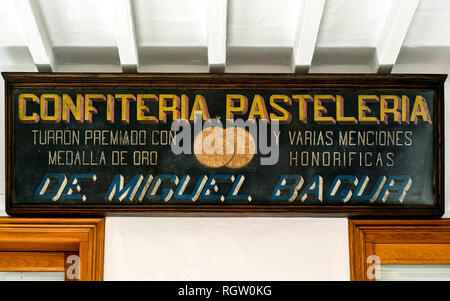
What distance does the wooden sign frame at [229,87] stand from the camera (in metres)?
2.86

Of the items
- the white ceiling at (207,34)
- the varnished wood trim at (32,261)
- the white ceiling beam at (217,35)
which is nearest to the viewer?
the white ceiling beam at (217,35)

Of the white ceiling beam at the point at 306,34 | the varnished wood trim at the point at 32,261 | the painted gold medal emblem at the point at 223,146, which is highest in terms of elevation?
the white ceiling beam at the point at 306,34

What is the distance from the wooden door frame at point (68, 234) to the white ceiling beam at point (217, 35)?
1.15 metres

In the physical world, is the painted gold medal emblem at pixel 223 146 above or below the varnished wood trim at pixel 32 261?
above

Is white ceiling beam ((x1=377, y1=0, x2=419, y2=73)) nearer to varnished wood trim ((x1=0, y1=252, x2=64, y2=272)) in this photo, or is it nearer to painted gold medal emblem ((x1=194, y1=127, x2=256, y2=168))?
painted gold medal emblem ((x1=194, y1=127, x2=256, y2=168))

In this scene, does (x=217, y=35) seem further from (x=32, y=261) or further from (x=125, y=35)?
(x=32, y=261)

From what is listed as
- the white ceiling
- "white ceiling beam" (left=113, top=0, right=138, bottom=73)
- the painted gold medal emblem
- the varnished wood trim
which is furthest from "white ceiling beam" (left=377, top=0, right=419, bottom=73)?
the varnished wood trim

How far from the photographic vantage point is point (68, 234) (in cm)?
292

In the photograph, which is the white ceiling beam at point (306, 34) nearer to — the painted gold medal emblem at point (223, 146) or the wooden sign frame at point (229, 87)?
the wooden sign frame at point (229, 87)

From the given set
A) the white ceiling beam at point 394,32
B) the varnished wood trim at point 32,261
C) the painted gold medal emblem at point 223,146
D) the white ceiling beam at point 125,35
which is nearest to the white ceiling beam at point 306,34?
the white ceiling beam at point 394,32

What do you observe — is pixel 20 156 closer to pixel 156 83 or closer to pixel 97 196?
pixel 97 196

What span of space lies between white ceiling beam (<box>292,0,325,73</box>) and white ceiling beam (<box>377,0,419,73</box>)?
1.29ft

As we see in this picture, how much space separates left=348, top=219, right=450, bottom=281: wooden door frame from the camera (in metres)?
2.93
